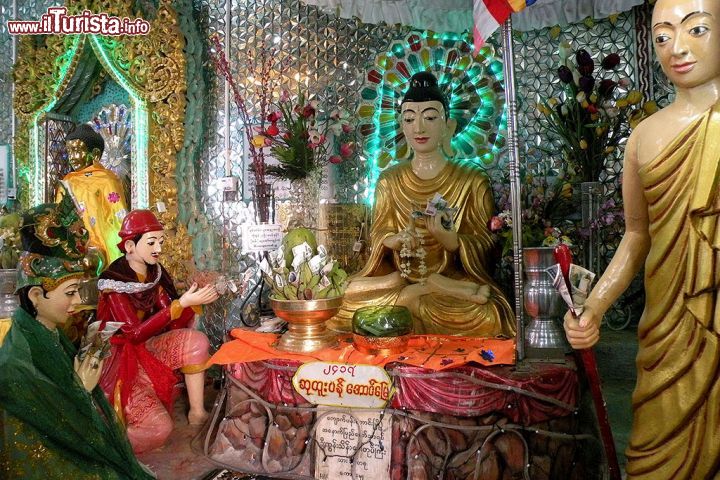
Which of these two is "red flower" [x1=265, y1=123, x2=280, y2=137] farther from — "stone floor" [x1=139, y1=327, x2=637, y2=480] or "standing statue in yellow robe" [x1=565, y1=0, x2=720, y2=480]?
"standing statue in yellow robe" [x1=565, y1=0, x2=720, y2=480]

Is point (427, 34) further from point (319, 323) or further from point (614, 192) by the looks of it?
point (319, 323)

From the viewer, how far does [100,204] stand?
516cm

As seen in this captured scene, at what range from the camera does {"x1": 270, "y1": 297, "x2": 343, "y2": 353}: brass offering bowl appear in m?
3.21

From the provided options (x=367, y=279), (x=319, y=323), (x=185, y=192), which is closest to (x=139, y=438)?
(x=319, y=323)

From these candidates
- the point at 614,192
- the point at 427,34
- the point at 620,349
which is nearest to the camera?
the point at 620,349

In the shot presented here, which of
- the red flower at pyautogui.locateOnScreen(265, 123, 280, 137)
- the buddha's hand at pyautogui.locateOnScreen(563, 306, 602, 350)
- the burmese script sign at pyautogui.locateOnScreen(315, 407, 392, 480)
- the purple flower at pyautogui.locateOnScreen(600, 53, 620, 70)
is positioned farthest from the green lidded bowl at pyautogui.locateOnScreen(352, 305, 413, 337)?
the purple flower at pyautogui.locateOnScreen(600, 53, 620, 70)

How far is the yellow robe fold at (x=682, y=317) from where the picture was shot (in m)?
1.62

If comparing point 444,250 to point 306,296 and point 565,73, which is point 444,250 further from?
point 565,73

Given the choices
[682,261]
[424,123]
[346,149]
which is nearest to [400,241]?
[424,123]

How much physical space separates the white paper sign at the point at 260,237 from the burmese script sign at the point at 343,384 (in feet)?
4.31

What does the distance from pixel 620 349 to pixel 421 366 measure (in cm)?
180

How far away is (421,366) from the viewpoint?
2.84 metres

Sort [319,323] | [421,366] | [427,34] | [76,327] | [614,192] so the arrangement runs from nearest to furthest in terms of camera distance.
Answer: [76,327]
[421,366]
[319,323]
[614,192]
[427,34]

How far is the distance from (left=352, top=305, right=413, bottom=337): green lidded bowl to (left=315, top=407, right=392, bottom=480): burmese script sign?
429 millimetres
